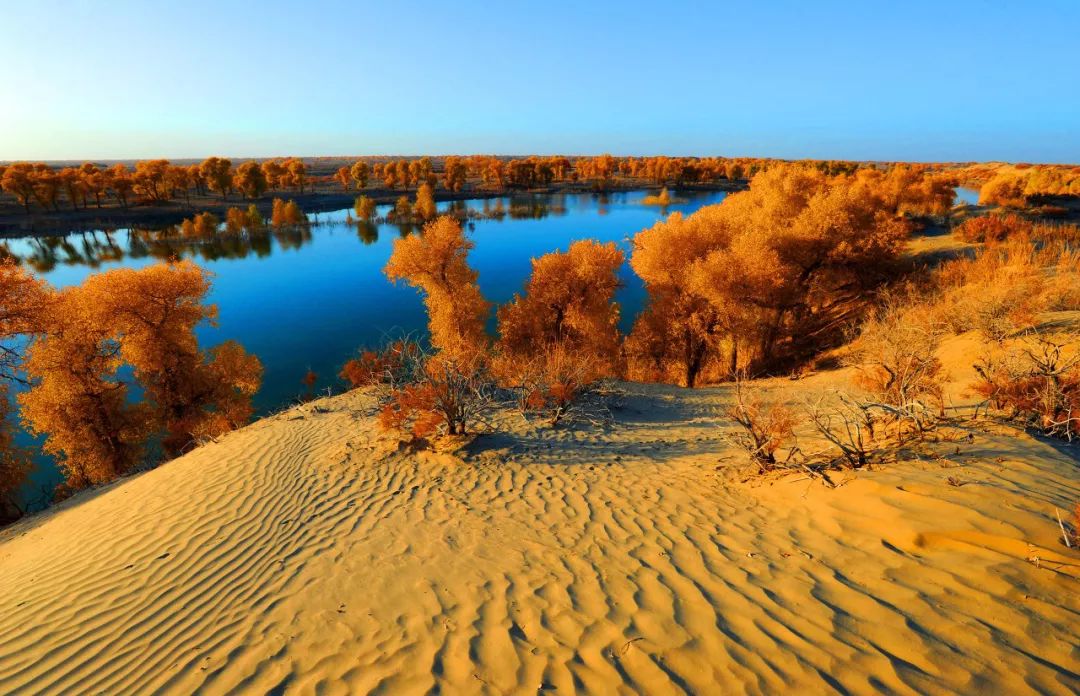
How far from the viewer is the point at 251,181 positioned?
76188 millimetres

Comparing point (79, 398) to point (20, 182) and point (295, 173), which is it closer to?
point (20, 182)

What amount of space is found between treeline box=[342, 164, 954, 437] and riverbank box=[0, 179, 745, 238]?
66.4m

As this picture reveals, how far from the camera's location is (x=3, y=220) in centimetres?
6194

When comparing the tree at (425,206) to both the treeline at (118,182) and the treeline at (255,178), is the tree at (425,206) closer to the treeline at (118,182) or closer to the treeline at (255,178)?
the treeline at (255,178)

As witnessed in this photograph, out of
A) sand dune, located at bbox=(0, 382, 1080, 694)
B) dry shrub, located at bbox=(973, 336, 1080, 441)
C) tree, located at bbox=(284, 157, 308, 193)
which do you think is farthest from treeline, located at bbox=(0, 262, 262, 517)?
tree, located at bbox=(284, 157, 308, 193)

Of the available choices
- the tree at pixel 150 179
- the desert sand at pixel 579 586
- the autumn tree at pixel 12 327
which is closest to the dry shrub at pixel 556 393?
the desert sand at pixel 579 586

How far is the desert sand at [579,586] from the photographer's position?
3.35 m

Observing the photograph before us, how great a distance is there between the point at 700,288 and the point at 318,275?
37.4 m

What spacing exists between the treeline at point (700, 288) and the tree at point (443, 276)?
50 millimetres

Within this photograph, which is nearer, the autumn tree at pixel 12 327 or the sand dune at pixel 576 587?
the sand dune at pixel 576 587

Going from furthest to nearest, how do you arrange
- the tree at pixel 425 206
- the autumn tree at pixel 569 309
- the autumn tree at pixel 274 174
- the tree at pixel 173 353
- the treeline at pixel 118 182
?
1. the autumn tree at pixel 274 174
2. the tree at pixel 425 206
3. the treeline at pixel 118 182
4. the autumn tree at pixel 569 309
5. the tree at pixel 173 353

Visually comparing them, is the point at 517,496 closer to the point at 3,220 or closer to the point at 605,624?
the point at 605,624

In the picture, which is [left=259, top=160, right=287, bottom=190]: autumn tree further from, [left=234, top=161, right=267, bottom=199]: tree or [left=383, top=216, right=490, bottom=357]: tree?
[left=383, top=216, right=490, bottom=357]: tree

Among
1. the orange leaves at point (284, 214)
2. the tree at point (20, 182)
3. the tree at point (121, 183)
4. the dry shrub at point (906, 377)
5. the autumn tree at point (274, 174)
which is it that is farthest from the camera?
the autumn tree at point (274, 174)
